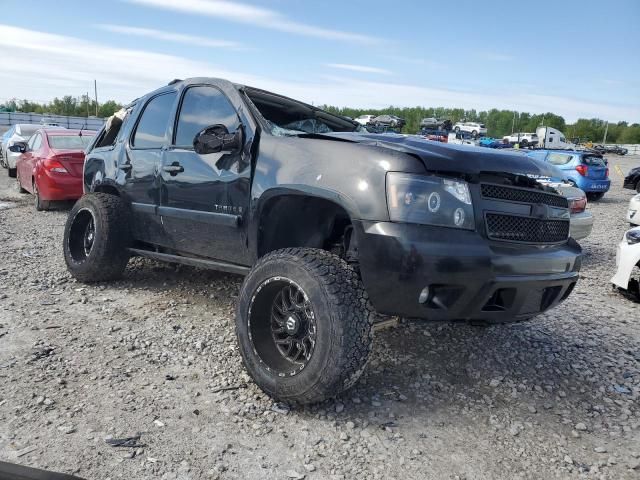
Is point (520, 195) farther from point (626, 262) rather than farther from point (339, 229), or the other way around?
point (626, 262)

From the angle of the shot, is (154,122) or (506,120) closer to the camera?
(154,122)

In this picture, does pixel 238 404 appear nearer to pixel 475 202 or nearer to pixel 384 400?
pixel 384 400

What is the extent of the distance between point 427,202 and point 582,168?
49.4ft

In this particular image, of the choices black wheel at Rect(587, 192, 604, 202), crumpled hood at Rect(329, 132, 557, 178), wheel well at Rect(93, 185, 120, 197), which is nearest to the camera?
crumpled hood at Rect(329, 132, 557, 178)

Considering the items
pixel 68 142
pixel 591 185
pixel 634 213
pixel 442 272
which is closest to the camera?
pixel 442 272

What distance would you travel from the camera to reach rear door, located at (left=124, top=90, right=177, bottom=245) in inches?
173

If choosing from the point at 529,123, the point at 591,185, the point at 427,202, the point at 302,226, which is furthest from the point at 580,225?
the point at 529,123

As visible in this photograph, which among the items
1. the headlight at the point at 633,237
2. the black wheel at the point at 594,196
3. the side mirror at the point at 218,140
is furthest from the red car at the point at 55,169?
the black wheel at the point at 594,196

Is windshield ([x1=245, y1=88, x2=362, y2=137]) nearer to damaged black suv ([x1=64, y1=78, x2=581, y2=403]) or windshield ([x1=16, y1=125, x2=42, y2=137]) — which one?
damaged black suv ([x1=64, y1=78, x2=581, y2=403])

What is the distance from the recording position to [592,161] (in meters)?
16.1

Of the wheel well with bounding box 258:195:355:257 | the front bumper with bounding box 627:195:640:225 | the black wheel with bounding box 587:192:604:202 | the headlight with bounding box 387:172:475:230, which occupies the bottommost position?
the black wheel with bounding box 587:192:604:202

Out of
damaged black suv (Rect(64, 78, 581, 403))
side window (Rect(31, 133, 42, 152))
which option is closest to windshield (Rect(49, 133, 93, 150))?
side window (Rect(31, 133, 42, 152))

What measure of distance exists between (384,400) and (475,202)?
1.23 meters

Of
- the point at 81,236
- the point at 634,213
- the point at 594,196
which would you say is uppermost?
the point at 634,213
